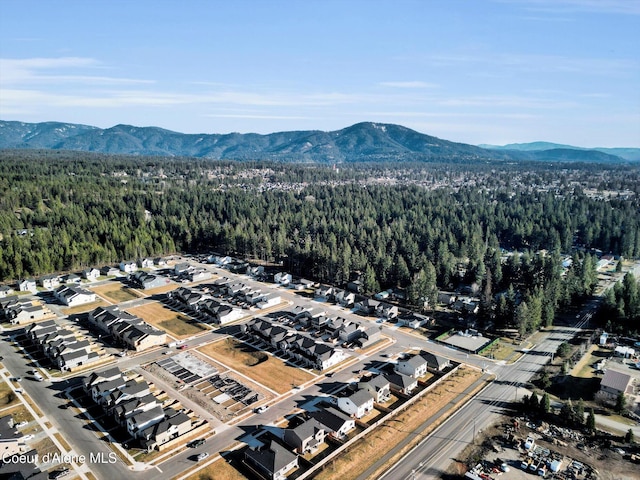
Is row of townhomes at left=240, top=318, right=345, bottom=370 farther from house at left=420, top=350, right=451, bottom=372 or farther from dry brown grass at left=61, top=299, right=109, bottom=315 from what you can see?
dry brown grass at left=61, top=299, right=109, bottom=315

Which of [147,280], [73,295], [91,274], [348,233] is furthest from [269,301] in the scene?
[348,233]

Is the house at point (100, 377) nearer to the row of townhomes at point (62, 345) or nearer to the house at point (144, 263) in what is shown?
the row of townhomes at point (62, 345)

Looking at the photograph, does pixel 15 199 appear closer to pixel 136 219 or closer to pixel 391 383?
pixel 136 219

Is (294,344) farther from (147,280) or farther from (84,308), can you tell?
(147,280)

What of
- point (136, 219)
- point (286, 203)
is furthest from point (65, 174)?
point (286, 203)

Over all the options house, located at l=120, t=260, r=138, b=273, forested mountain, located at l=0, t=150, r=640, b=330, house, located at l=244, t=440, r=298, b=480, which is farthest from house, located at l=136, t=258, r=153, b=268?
house, located at l=244, t=440, r=298, b=480

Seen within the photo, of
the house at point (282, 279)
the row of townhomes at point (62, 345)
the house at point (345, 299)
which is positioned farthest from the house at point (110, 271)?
the house at point (345, 299)
